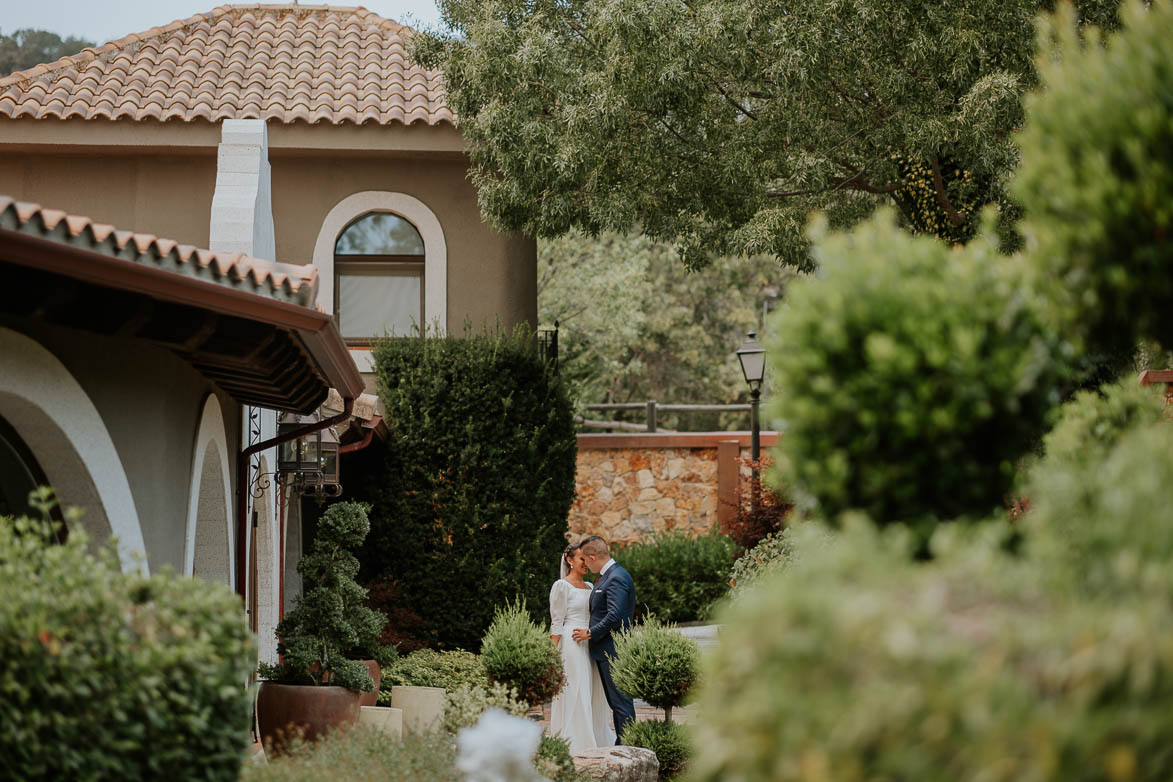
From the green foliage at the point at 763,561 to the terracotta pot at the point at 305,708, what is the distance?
3.28 meters

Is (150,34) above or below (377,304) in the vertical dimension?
above

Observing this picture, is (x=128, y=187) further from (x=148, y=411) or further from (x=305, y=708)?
(x=148, y=411)

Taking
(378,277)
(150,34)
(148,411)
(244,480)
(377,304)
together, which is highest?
(150,34)

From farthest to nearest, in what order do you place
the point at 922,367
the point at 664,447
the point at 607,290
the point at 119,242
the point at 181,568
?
the point at 607,290, the point at 664,447, the point at 181,568, the point at 119,242, the point at 922,367

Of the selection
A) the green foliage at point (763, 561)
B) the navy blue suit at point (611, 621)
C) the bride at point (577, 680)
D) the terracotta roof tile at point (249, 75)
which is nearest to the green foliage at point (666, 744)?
the navy blue suit at point (611, 621)

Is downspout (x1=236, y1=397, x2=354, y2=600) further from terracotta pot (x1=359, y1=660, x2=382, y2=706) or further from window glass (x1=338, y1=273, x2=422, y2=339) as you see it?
window glass (x1=338, y1=273, x2=422, y2=339)

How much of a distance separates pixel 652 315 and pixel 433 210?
1521 centimetres

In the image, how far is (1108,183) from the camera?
297cm

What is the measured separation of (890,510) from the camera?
3.24m

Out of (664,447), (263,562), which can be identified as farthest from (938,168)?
(664,447)

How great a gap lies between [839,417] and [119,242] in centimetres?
303

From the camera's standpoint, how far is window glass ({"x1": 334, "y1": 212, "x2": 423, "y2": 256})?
47.6 ft

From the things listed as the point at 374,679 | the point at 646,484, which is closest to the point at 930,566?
the point at 374,679

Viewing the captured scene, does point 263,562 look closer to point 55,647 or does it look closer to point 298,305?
point 298,305
